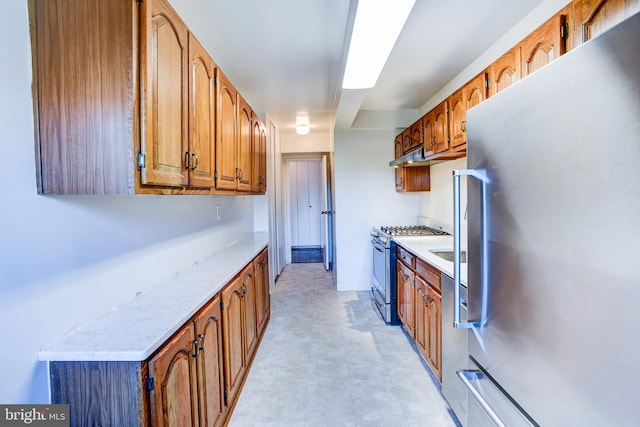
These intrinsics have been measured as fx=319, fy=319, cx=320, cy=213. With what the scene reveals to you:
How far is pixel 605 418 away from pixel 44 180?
1.61m

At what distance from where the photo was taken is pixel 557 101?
0.75 metres

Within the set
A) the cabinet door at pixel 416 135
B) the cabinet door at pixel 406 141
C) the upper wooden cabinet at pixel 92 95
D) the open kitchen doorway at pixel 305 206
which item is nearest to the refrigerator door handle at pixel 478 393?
the upper wooden cabinet at pixel 92 95

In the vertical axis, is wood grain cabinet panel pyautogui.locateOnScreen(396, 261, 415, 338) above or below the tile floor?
above

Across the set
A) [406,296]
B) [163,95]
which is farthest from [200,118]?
[406,296]

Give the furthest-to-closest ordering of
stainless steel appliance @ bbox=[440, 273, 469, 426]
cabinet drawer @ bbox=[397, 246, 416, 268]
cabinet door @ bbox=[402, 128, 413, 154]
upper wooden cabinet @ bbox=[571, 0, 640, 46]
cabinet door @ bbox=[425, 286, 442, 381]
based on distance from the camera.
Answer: cabinet door @ bbox=[402, 128, 413, 154] < cabinet drawer @ bbox=[397, 246, 416, 268] < cabinet door @ bbox=[425, 286, 442, 381] < stainless steel appliance @ bbox=[440, 273, 469, 426] < upper wooden cabinet @ bbox=[571, 0, 640, 46]

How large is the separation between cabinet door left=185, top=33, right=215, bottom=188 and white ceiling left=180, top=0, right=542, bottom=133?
41 cm

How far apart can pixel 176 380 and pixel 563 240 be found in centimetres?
131

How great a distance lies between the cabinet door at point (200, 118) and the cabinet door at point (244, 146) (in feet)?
1.82

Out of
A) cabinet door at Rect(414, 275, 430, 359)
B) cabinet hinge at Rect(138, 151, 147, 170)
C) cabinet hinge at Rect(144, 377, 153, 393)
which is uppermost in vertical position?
cabinet hinge at Rect(138, 151, 147, 170)

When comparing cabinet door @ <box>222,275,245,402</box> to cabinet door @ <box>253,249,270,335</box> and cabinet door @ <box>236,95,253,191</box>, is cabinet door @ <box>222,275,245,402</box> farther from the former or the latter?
cabinet door @ <box>236,95,253,191</box>

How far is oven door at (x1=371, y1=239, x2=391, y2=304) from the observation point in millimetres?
3207

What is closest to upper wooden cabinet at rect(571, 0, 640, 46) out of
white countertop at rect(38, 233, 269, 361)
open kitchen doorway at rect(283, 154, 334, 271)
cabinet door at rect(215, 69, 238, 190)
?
cabinet door at rect(215, 69, 238, 190)

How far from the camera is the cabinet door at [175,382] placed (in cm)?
106

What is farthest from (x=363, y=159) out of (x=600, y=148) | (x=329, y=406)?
(x=600, y=148)
